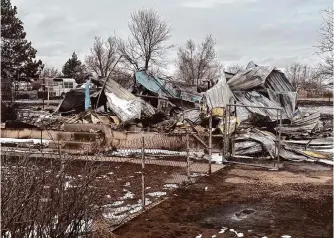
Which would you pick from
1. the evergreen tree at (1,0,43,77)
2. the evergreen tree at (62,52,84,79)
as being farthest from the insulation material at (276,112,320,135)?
the evergreen tree at (62,52,84,79)

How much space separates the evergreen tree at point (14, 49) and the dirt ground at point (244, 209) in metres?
25.6

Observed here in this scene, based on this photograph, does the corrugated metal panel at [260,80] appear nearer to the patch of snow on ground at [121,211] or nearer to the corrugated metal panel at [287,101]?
the corrugated metal panel at [287,101]

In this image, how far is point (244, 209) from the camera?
304 inches

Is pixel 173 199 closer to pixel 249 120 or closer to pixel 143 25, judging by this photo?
pixel 249 120

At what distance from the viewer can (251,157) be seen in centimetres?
1379

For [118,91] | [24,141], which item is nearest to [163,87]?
[118,91]

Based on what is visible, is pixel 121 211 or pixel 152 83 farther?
pixel 152 83

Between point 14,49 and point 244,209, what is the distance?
32.9 metres

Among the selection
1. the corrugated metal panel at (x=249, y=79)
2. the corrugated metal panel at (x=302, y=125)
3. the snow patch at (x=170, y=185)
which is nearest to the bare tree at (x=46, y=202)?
the snow patch at (x=170, y=185)

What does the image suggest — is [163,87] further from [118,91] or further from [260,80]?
[260,80]

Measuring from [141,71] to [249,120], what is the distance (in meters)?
6.75

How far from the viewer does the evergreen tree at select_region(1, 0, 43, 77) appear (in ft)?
107

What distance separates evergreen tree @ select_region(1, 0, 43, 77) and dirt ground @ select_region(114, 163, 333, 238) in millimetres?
25644

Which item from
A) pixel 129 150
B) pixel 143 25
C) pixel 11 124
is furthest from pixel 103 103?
pixel 143 25
